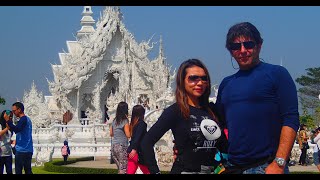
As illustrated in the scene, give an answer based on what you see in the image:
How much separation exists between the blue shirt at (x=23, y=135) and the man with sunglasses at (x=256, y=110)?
547cm

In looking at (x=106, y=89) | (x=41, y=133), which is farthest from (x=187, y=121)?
(x=106, y=89)

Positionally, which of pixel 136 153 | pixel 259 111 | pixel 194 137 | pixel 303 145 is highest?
pixel 259 111

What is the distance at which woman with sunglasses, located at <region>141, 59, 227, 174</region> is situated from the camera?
177 inches

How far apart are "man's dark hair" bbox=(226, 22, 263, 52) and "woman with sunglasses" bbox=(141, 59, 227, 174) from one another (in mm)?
335

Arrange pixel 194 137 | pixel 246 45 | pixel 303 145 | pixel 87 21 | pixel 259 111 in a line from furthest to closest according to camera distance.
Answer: pixel 87 21 → pixel 303 145 → pixel 194 137 → pixel 246 45 → pixel 259 111

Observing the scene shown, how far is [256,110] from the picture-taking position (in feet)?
14.0

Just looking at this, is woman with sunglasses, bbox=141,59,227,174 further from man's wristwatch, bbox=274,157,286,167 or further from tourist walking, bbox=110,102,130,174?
tourist walking, bbox=110,102,130,174

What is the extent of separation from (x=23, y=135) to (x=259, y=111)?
19.0 ft

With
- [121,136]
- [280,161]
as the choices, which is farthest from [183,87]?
[121,136]

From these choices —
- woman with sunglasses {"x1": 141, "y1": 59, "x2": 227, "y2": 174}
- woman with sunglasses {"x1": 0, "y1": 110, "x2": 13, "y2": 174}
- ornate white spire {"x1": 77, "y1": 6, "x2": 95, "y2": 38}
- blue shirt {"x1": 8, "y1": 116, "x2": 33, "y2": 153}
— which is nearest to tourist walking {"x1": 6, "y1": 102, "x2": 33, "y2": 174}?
blue shirt {"x1": 8, "y1": 116, "x2": 33, "y2": 153}

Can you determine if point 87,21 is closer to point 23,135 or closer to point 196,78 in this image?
point 23,135

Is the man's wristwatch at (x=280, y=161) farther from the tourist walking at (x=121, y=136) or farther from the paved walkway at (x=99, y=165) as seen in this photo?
the paved walkway at (x=99, y=165)
